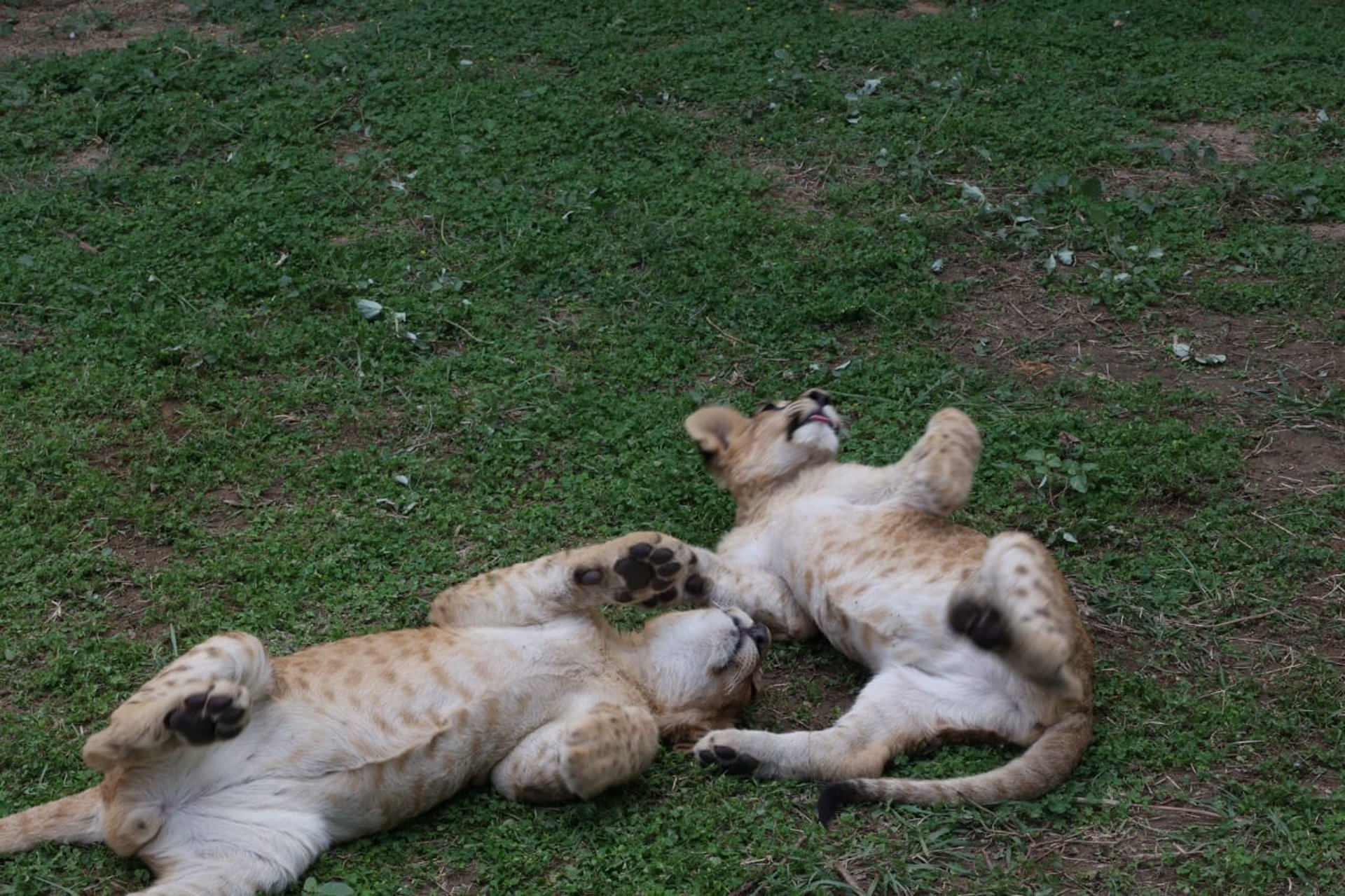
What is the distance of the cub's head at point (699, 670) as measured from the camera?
5.59 m

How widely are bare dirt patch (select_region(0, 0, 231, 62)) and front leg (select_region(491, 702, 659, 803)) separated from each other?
898 cm

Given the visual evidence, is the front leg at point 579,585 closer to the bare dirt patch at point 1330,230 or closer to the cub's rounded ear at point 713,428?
Result: the cub's rounded ear at point 713,428

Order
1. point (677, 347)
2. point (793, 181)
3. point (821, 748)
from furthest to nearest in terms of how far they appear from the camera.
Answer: point (793, 181) → point (677, 347) → point (821, 748)

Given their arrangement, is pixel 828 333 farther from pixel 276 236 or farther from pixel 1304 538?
pixel 276 236

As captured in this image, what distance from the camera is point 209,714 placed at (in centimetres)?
470

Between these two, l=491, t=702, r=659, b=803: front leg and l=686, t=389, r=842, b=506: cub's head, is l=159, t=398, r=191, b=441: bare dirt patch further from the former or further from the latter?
l=491, t=702, r=659, b=803: front leg

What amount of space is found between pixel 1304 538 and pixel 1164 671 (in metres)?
1.25

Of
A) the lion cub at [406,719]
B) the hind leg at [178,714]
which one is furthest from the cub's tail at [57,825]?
the hind leg at [178,714]

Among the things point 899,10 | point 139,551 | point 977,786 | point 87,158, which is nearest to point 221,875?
point 139,551

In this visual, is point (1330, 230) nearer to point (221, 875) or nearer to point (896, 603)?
point (896, 603)

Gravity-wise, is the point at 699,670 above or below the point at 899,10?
below

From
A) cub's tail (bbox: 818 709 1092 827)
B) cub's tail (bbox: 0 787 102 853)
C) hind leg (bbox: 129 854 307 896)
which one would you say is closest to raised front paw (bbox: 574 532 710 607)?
cub's tail (bbox: 818 709 1092 827)

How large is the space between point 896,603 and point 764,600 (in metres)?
0.68

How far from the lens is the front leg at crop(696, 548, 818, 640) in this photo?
6180mm
